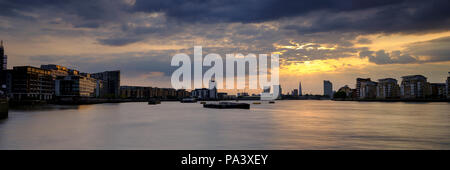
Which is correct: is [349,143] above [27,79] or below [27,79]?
below

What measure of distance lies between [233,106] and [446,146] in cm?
9911

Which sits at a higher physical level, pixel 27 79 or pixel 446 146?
pixel 27 79

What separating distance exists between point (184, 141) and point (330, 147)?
13.5 m

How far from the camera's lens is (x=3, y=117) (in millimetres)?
53969

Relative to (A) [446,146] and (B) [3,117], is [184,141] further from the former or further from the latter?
(B) [3,117]
